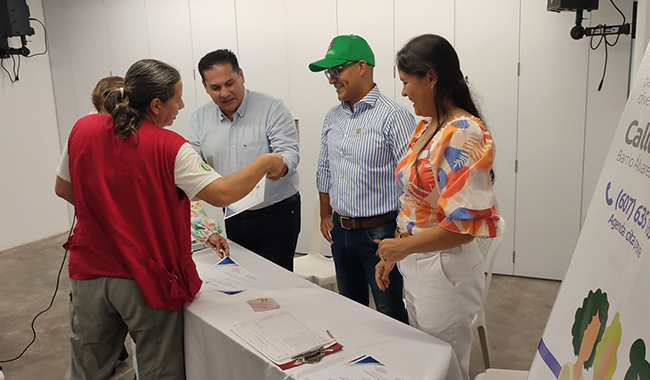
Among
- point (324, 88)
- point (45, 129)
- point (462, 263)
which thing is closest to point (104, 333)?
point (462, 263)

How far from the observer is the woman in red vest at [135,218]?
1573 millimetres

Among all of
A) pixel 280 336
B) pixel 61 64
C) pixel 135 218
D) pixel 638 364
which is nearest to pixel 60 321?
pixel 135 218

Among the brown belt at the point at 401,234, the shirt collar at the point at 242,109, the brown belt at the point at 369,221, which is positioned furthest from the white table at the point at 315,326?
the shirt collar at the point at 242,109

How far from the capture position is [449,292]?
1539mm

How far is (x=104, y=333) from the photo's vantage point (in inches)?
67.1

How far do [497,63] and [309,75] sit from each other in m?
1.48

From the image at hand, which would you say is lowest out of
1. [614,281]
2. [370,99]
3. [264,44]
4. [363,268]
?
[363,268]

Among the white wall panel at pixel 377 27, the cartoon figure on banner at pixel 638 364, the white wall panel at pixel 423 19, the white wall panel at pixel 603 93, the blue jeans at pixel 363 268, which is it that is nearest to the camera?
the cartoon figure on banner at pixel 638 364

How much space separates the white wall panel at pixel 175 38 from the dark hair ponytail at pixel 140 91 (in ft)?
10.4

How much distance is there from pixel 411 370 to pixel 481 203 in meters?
0.49

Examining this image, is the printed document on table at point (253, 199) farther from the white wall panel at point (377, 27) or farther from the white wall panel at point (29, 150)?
the white wall panel at point (29, 150)

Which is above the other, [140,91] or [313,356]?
[140,91]

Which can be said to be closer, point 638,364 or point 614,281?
point 638,364

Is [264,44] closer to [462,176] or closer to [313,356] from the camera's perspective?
[462,176]
